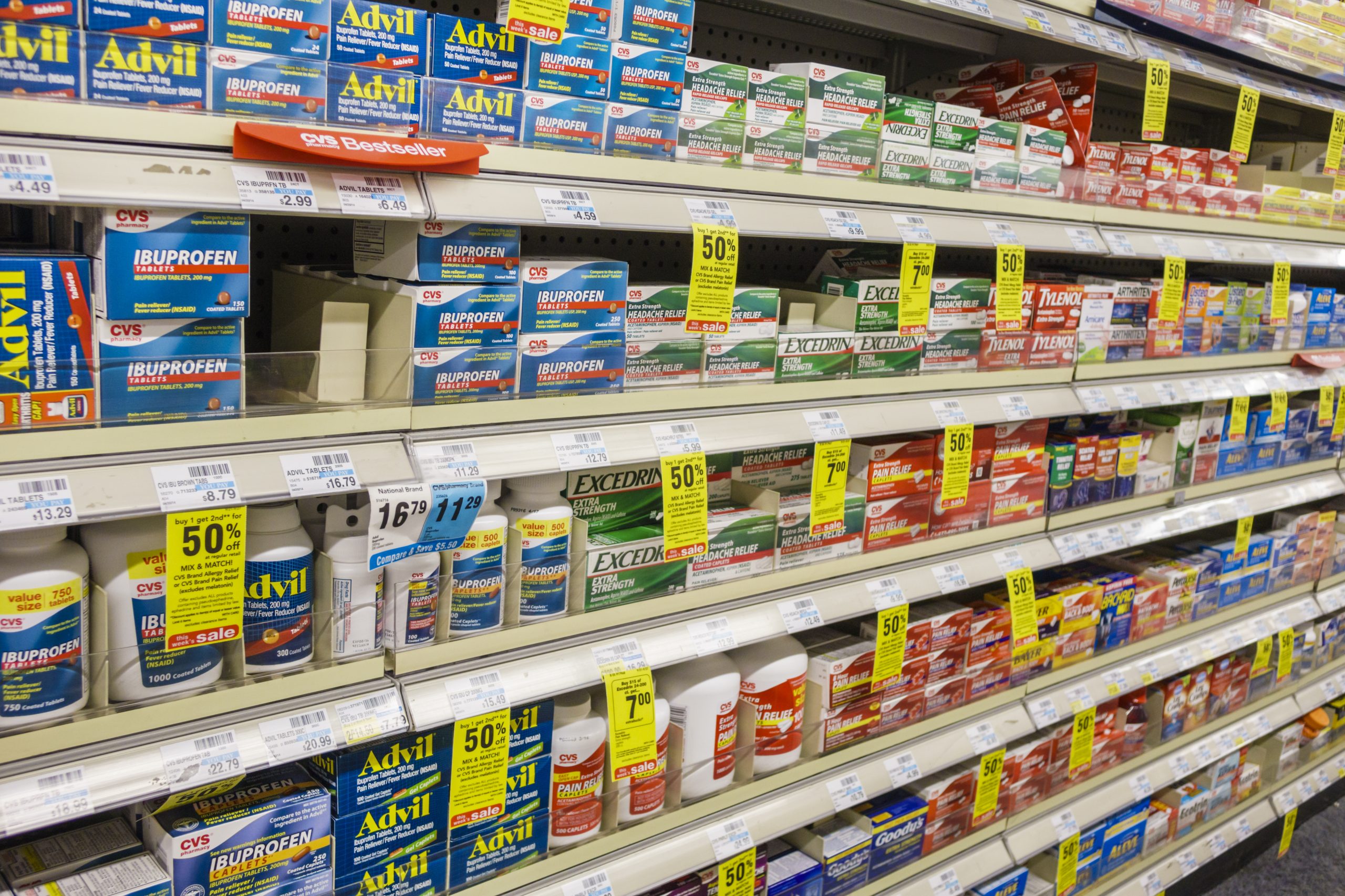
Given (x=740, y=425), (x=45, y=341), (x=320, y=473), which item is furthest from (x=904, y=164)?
(x=45, y=341)

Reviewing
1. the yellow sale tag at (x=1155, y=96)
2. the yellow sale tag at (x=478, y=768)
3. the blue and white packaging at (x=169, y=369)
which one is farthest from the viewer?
the yellow sale tag at (x=1155, y=96)

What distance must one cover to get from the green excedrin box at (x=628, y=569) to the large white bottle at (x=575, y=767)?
0.18 meters

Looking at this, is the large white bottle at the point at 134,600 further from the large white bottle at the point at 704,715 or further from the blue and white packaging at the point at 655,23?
the blue and white packaging at the point at 655,23

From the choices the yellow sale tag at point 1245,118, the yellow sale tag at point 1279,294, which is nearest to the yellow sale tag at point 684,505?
the yellow sale tag at point 1245,118

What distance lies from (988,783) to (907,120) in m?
1.56

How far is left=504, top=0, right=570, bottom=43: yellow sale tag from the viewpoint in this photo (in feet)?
4.75

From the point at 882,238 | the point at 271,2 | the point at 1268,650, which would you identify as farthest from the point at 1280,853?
the point at 271,2

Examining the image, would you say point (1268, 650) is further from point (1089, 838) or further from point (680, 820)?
point (680, 820)

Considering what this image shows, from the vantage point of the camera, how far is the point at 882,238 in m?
1.98

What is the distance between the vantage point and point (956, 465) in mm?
2275

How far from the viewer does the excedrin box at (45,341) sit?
3.75 ft

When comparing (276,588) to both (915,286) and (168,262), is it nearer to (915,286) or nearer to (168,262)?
(168,262)

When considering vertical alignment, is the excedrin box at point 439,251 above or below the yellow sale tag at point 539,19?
below

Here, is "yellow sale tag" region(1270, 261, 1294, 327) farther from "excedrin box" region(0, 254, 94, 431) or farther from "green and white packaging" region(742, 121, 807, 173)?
"excedrin box" region(0, 254, 94, 431)
